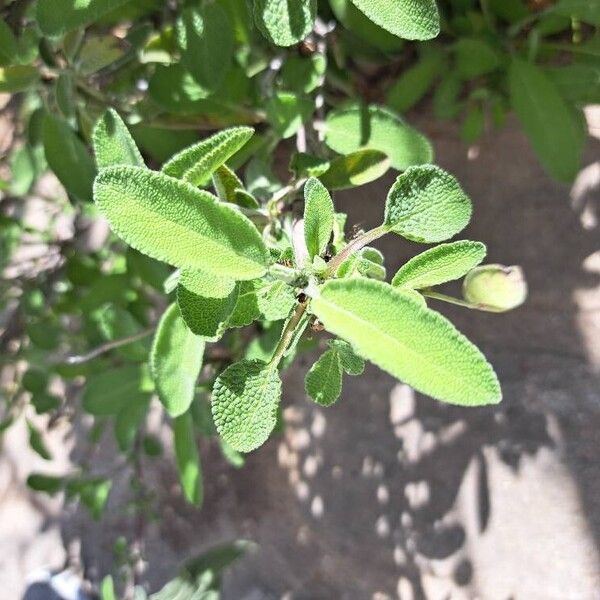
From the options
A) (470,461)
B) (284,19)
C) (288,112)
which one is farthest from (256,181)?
(470,461)

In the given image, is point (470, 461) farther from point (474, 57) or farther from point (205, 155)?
point (205, 155)

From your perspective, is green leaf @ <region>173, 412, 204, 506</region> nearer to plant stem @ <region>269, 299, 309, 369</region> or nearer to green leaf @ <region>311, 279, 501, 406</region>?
plant stem @ <region>269, 299, 309, 369</region>

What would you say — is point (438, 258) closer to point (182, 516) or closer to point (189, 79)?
point (189, 79)

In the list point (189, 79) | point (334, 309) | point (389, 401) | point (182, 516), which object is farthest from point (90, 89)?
point (182, 516)

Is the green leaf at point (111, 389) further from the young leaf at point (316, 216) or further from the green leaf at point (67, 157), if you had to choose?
the young leaf at point (316, 216)

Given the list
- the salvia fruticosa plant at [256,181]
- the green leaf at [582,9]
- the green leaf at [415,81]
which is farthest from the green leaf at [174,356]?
the green leaf at [582,9]

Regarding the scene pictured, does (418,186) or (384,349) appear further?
(418,186)

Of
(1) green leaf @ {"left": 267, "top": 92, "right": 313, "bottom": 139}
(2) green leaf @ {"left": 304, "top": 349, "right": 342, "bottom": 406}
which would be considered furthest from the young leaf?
(1) green leaf @ {"left": 267, "top": 92, "right": 313, "bottom": 139}
